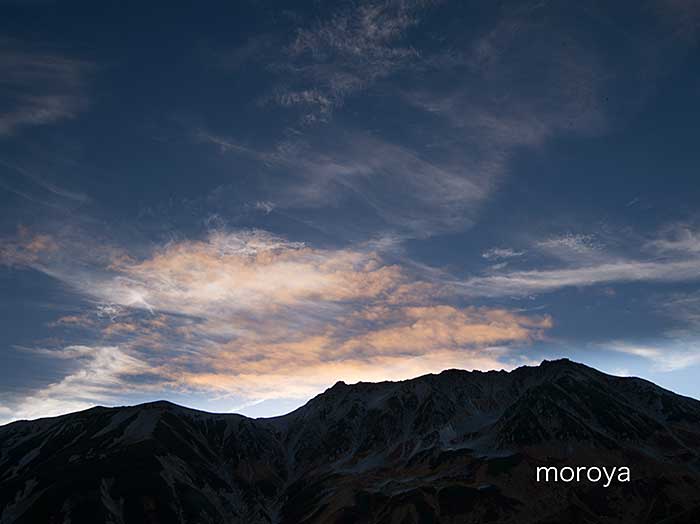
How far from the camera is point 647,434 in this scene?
193000 mm

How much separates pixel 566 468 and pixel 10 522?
18493 cm

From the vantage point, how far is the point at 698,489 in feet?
501

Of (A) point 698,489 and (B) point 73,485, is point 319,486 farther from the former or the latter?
(A) point 698,489

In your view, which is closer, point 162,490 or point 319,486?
point 162,490

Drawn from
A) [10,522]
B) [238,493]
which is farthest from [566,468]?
[10,522]

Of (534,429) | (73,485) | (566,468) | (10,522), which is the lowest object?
(10,522)

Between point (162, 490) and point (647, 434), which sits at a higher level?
point (647, 434)

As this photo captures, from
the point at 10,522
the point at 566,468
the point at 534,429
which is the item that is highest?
the point at 534,429

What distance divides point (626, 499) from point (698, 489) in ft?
80.2

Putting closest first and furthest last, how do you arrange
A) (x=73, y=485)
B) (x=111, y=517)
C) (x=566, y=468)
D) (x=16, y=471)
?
1. (x=111, y=517)
2. (x=73, y=485)
3. (x=566, y=468)
4. (x=16, y=471)

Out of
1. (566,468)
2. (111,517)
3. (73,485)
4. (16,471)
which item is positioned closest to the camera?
(111,517)

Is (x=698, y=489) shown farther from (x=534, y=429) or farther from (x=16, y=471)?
(x=16, y=471)

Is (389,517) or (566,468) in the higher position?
(566,468)

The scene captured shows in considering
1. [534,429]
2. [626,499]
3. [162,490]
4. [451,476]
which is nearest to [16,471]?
[162,490]
